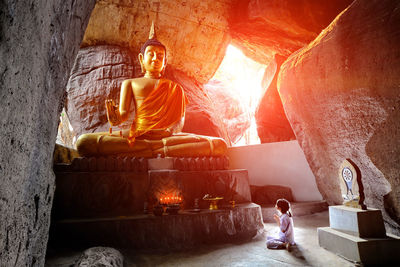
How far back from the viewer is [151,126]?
4500 millimetres

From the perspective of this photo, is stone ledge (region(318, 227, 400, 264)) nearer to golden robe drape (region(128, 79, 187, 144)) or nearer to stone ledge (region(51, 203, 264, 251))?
stone ledge (region(51, 203, 264, 251))

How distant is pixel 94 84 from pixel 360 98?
6284mm

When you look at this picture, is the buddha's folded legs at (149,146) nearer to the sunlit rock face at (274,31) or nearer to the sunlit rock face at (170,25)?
the sunlit rock face at (274,31)

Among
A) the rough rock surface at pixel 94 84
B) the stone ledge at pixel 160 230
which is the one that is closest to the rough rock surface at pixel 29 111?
the stone ledge at pixel 160 230

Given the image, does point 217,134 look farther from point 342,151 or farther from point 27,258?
point 27,258

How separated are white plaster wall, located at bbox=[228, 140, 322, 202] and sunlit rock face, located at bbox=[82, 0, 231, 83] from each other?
358cm

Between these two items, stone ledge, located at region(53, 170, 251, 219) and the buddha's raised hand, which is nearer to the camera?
stone ledge, located at region(53, 170, 251, 219)

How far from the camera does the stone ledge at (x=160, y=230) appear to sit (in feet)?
8.68

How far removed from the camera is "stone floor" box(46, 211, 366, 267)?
7.21 ft

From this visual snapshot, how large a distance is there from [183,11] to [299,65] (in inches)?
166

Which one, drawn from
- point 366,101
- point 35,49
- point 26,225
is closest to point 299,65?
point 366,101

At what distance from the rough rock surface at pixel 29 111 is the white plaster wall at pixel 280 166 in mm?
4753

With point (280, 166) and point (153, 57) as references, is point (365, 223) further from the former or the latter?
point (153, 57)

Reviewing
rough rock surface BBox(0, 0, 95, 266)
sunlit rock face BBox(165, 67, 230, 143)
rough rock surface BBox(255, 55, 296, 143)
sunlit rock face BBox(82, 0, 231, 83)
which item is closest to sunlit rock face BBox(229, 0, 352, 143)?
rough rock surface BBox(255, 55, 296, 143)
